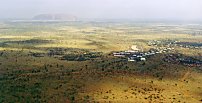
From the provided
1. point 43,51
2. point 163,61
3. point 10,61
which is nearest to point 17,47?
point 43,51

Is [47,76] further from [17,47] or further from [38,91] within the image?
[17,47]

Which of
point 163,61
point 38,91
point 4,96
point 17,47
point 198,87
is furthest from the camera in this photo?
point 17,47

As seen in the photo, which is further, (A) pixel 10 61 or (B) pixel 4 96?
(A) pixel 10 61

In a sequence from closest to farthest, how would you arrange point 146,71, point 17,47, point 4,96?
point 4,96 → point 146,71 → point 17,47

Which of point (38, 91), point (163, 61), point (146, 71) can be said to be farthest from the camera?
point (163, 61)

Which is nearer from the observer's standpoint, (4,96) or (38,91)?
(4,96)

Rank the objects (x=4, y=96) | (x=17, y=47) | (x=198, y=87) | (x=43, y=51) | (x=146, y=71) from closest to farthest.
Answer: (x=4, y=96) < (x=198, y=87) < (x=146, y=71) < (x=43, y=51) < (x=17, y=47)

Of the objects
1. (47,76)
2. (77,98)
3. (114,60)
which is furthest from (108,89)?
(114,60)

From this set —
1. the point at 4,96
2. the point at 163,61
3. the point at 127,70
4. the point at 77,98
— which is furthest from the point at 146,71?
the point at 4,96

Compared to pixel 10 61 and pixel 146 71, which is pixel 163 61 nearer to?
pixel 146 71
